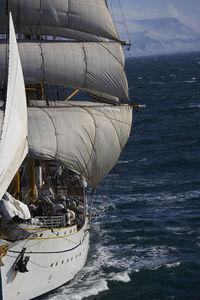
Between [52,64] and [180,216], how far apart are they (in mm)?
13237

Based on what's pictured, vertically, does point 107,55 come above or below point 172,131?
above

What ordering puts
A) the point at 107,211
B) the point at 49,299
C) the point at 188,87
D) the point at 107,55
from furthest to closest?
the point at 188,87
the point at 107,211
the point at 107,55
the point at 49,299

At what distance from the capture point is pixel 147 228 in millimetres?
38812

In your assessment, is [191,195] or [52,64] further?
[191,195]

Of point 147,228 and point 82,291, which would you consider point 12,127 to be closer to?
point 82,291

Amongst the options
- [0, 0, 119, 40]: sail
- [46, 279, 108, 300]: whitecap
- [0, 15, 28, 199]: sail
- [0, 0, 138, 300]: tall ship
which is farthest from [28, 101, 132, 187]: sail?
[0, 15, 28, 199]: sail

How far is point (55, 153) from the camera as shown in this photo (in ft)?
110

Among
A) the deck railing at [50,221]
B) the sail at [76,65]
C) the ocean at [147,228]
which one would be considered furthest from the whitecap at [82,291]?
the sail at [76,65]

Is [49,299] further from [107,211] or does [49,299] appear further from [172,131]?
[172,131]

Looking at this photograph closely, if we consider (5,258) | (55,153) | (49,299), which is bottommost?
(49,299)

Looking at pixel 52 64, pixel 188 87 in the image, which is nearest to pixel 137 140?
pixel 52 64

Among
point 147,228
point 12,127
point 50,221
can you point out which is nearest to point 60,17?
point 50,221

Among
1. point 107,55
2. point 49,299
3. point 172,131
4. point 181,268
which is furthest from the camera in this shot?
point 172,131

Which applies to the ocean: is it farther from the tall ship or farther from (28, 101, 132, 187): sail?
(28, 101, 132, 187): sail
